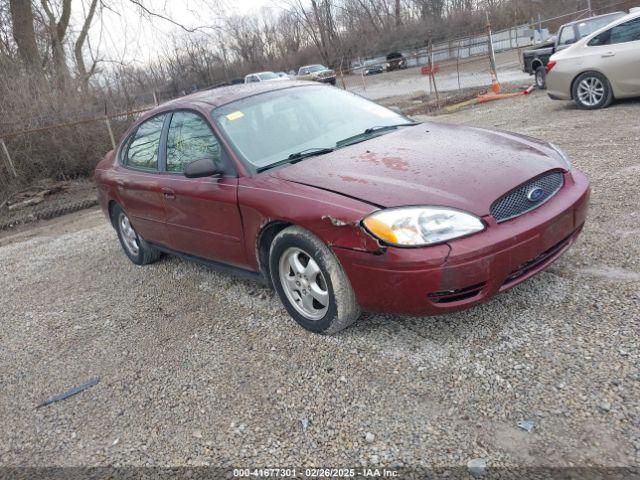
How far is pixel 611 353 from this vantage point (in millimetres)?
2791

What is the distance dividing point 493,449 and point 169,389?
1944 millimetres

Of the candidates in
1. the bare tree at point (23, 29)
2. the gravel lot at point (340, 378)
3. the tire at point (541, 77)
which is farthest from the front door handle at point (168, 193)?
the bare tree at point (23, 29)

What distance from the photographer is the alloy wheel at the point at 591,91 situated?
9.41 metres

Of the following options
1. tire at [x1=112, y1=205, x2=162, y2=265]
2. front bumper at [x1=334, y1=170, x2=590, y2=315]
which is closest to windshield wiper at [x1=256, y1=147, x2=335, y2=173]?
front bumper at [x1=334, y1=170, x2=590, y2=315]

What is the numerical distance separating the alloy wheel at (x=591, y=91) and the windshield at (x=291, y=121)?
660 centimetres

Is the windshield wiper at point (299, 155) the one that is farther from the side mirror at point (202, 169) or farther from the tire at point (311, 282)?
the tire at point (311, 282)

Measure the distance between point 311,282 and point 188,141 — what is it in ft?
5.66

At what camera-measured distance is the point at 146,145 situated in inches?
194

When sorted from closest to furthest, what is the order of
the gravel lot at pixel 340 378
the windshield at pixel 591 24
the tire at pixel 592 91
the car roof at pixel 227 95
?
1. the gravel lot at pixel 340 378
2. the car roof at pixel 227 95
3. the tire at pixel 592 91
4. the windshield at pixel 591 24

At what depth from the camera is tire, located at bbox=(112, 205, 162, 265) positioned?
5543 mm

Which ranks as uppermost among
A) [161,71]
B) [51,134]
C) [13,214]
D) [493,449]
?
[161,71]

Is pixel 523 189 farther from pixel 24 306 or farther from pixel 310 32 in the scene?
pixel 310 32

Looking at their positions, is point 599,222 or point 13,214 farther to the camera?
point 13,214

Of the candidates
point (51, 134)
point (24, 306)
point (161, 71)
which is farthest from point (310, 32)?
point (24, 306)
